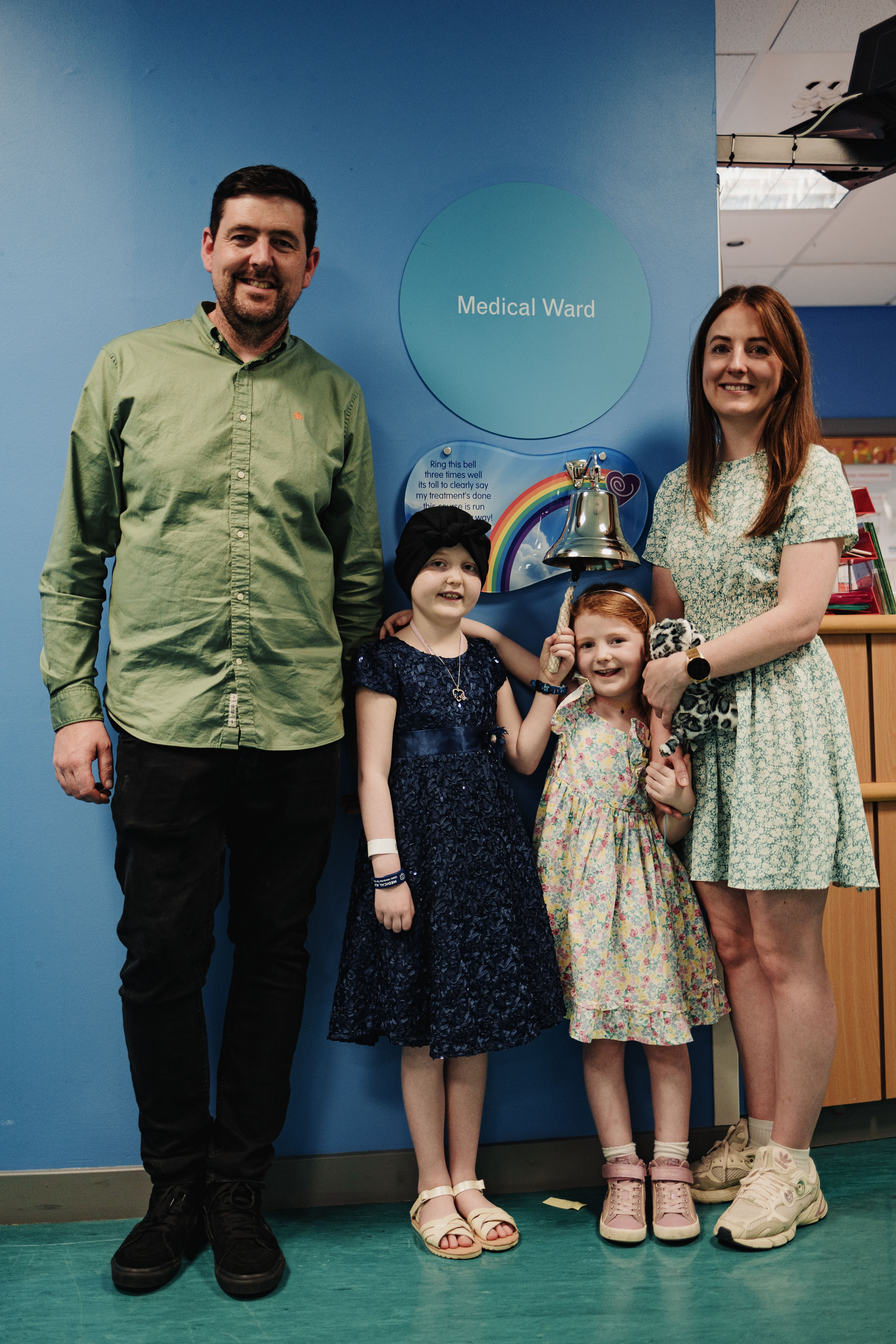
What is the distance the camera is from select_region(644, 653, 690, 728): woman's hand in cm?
175

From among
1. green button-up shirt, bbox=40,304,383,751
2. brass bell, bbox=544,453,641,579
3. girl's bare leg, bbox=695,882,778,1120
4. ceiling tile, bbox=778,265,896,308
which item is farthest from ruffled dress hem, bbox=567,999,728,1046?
ceiling tile, bbox=778,265,896,308

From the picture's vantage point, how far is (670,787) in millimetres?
1797

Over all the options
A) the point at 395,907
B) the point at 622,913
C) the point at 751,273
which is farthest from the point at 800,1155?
the point at 751,273

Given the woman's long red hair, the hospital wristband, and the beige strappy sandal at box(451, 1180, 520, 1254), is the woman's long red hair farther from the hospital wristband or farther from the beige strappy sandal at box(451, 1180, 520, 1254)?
the beige strappy sandal at box(451, 1180, 520, 1254)

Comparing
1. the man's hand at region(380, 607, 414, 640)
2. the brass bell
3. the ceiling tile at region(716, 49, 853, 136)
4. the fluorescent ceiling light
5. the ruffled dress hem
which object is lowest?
the ruffled dress hem

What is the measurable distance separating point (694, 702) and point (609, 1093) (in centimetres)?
79

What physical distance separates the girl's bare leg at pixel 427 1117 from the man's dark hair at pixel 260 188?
61.9 inches

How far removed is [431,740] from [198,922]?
1.79 ft

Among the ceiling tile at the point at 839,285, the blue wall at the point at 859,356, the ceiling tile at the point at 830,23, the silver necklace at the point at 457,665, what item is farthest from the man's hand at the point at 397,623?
the blue wall at the point at 859,356

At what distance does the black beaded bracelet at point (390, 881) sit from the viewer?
1.68 metres

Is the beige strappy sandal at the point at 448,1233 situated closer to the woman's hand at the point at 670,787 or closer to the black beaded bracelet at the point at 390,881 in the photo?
the black beaded bracelet at the point at 390,881

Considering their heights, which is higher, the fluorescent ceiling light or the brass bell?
the fluorescent ceiling light

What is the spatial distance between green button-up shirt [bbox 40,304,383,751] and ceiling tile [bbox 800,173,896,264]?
3.88 m

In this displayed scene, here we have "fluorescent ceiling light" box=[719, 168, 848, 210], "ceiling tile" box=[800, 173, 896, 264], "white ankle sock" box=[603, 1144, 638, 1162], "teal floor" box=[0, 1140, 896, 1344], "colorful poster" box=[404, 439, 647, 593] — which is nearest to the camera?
"teal floor" box=[0, 1140, 896, 1344]
